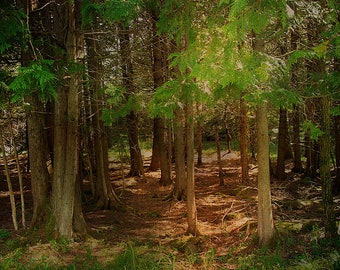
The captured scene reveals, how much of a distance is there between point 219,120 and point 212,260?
8.76m

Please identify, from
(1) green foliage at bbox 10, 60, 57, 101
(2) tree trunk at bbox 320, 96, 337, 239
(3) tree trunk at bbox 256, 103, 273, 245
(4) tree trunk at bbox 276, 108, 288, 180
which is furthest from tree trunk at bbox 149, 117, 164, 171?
(1) green foliage at bbox 10, 60, 57, 101

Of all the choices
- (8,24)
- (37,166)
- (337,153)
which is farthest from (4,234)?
(337,153)

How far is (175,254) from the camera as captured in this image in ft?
Answer: 26.4

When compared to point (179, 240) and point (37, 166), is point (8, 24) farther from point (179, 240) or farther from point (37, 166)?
point (179, 240)

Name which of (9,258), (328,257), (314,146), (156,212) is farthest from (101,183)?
(314,146)

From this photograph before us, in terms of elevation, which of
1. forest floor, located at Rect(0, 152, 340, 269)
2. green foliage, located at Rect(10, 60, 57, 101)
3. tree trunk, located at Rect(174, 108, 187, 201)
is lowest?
forest floor, located at Rect(0, 152, 340, 269)

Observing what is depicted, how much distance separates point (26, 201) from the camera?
12391 millimetres

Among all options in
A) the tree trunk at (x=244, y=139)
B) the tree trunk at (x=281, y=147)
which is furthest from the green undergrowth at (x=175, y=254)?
the tree trunk at (x=281, y=147)

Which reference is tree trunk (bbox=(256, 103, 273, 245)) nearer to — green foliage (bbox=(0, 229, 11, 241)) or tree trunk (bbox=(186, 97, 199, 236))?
tree trunk (bbox=(186, 97, 199, 236))

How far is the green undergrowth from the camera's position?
22.5ft

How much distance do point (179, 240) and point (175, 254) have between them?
78 cm

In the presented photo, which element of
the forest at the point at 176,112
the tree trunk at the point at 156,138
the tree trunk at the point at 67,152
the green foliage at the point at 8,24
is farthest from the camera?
the tree trunk at the point at 156,138

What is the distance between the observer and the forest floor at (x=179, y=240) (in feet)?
23.1

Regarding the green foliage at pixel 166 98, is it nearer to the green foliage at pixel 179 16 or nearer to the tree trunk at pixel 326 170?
the green foliage at pixel 179 16
